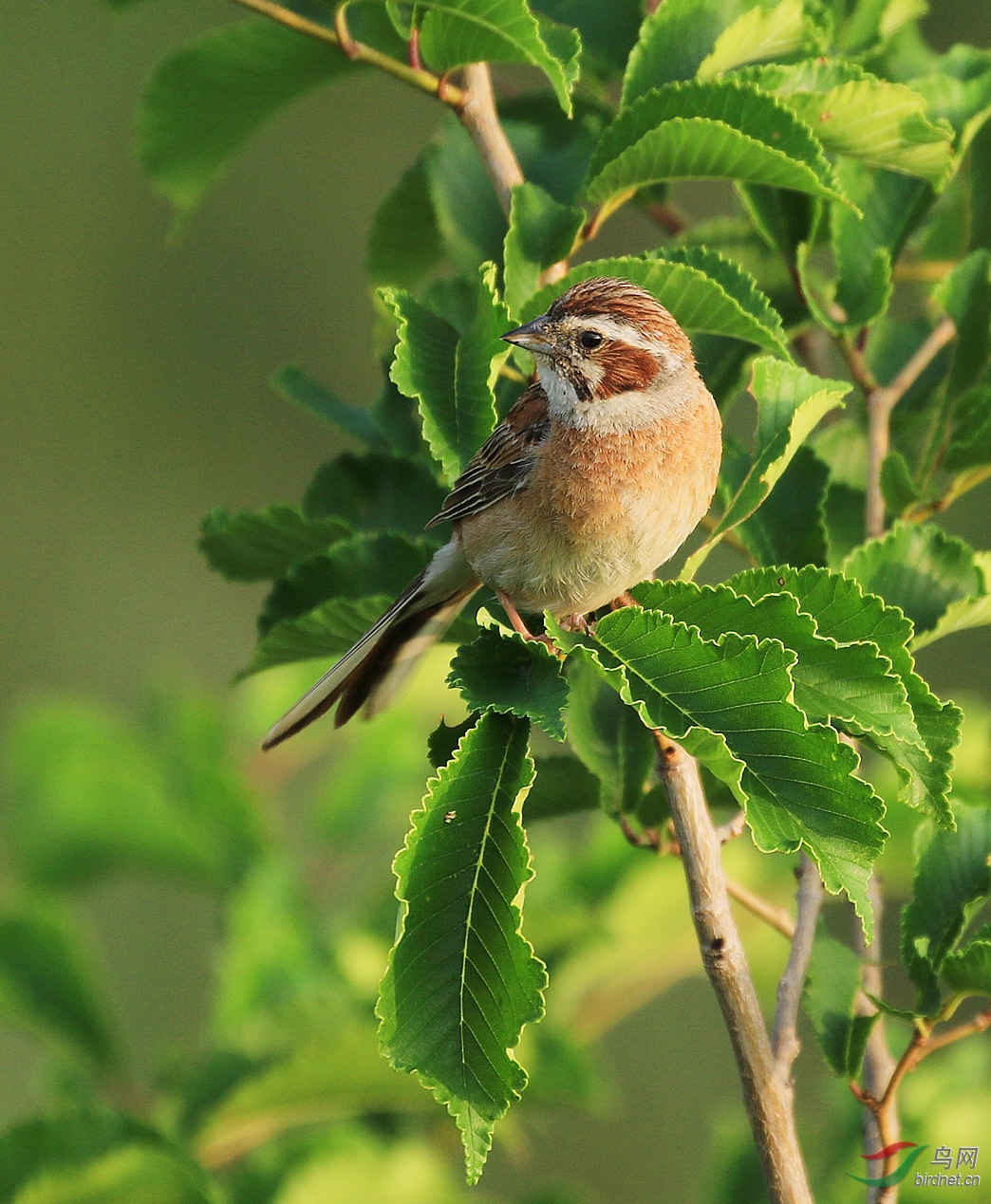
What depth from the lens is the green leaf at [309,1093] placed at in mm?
2719

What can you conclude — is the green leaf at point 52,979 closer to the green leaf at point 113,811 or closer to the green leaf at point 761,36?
the green leaf at point 113,811

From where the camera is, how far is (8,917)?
322 centimetres

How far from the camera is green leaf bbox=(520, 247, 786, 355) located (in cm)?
216

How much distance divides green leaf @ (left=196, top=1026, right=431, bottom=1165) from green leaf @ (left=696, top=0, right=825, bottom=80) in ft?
5.94

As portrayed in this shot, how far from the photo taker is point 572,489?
2.57m

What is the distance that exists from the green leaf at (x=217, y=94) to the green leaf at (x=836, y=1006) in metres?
1.74

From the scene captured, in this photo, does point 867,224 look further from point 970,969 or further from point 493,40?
point 970,969

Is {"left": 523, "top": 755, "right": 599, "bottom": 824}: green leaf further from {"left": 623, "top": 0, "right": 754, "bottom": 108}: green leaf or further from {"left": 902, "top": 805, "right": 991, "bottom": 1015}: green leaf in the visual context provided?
{"left": 623, "top": 0, "right": 754, "bottom": 108}: green leaf

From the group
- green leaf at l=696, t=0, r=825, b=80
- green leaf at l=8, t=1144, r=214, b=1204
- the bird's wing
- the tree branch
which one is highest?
green leaf at l=696, t=0, r=825, b=80

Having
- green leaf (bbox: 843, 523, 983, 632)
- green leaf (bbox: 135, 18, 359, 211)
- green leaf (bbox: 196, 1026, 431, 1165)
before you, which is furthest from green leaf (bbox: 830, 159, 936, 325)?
green leaf (bbox: 196, 1026, 431, 1165)

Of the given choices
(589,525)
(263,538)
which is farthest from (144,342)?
(589,525)

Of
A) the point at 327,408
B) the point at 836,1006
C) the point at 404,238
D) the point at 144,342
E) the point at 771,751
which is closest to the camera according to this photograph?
the point at 771,751

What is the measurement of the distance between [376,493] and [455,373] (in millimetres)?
541

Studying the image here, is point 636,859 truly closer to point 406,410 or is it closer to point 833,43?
point 406,410
